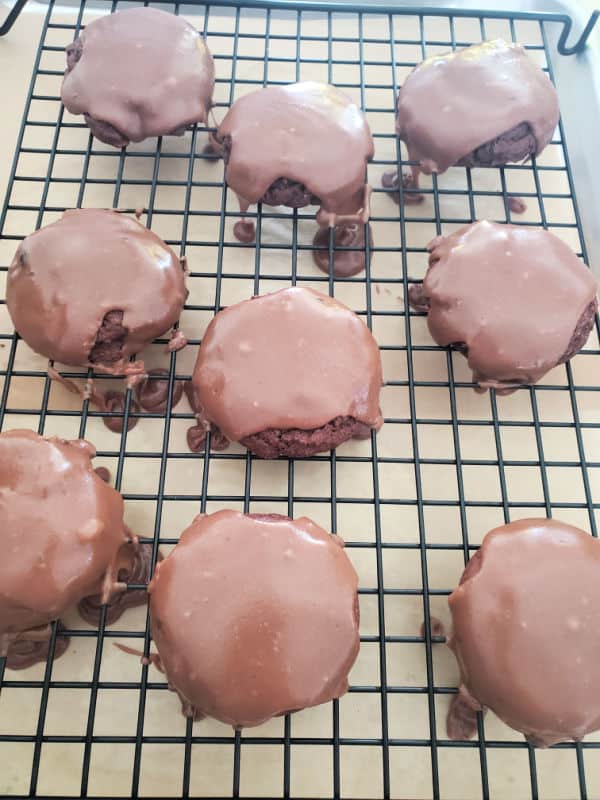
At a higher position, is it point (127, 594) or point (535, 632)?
point (535, 632)

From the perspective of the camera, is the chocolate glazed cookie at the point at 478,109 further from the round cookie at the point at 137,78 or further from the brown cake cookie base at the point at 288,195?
the round cookie at the point at 137,78

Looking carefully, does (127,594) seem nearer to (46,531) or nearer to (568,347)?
(46,531)

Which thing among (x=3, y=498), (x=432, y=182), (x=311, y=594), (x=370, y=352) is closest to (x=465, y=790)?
(x=311, y=594)

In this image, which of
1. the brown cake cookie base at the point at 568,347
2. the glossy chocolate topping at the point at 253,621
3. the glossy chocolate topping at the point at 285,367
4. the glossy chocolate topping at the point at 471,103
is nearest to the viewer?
the glossy chocolate topping at the point at 253,621

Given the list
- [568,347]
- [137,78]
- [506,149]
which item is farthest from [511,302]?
[137,78]

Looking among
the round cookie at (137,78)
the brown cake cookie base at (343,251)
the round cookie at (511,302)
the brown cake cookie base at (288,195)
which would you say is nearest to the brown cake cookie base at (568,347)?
the round cookie at (511,302)

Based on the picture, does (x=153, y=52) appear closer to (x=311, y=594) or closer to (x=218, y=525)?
(x=218, y=525)
